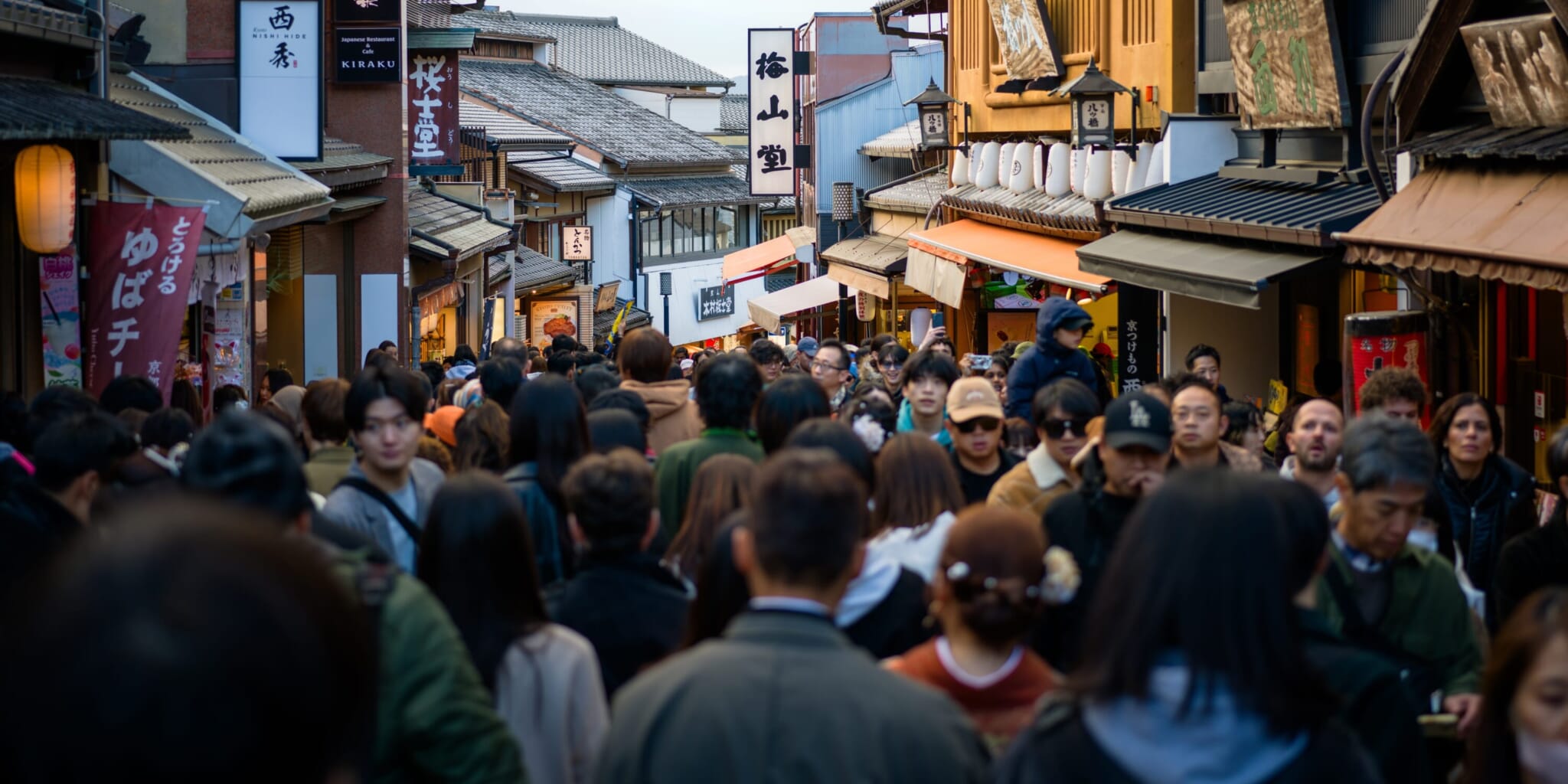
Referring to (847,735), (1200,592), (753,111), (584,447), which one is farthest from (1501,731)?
(753,111)

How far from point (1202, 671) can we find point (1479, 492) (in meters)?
4.94

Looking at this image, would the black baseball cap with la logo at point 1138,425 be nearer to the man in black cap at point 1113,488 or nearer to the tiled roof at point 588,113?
the man in black cap at point 1113,488

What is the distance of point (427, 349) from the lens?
91.3 ft

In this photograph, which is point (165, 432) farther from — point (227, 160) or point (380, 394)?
point (227, 160)

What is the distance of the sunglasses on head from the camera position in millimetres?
6543

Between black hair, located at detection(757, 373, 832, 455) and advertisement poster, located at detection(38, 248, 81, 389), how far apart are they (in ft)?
23.0

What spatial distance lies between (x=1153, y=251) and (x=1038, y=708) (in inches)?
434

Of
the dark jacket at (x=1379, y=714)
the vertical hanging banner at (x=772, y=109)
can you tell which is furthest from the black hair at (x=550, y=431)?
the vertical hanging banner at (x=772, y=109)

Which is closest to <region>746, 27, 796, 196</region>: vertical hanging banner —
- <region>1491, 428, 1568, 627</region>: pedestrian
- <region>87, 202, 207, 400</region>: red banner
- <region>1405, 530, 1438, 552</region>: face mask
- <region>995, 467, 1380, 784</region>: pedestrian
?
<region>87, 202, 207, 400</region>: red banner


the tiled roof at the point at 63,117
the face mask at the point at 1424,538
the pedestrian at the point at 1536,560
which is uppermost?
the tiled roof at the point at 63,117

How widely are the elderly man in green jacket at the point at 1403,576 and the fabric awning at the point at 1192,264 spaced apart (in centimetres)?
634

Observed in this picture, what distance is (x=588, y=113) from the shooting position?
51438 millimetres

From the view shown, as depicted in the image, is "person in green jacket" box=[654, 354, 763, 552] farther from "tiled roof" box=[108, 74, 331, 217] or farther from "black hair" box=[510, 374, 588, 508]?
"tiled roof" box=[108, 74, 331, 217]

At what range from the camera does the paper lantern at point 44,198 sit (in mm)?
10383
